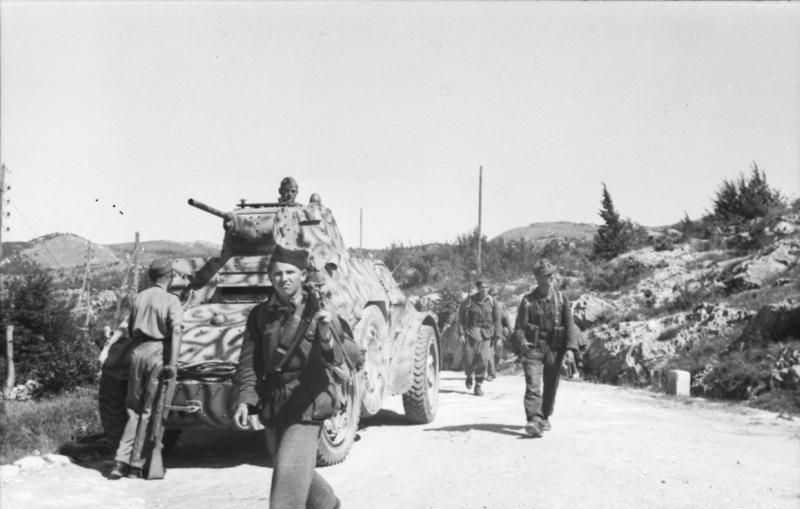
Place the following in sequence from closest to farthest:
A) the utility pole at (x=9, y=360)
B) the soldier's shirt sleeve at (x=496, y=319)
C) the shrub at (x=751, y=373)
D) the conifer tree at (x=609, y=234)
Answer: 1. the shrub at (x=751, y=373)
2. the soldier's shirt sleeve at (x=496, y=319)
3. the utility pole at (x=9, y=360)
4. the conifer tree at (x=609, y=234)

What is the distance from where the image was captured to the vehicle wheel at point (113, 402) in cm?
748

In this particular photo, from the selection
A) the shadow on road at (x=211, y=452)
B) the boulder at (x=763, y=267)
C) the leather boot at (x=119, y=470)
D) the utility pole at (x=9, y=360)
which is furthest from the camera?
the utility pole at (x=9, y=360)

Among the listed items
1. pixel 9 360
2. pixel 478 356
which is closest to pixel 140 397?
pixel 478 356

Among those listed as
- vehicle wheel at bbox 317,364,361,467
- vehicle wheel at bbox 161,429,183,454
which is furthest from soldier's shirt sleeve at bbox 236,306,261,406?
vehicle wheel at bbox 161,429,183,454

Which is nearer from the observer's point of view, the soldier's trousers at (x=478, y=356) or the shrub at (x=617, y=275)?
the soldier's trousers at (x=478, y=356)

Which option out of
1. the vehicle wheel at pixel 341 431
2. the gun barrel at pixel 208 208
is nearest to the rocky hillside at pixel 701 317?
the vehicle wheel at pixel 341 431

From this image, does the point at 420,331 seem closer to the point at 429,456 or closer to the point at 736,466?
the point at 429,456

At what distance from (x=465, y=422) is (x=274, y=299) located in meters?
5.86

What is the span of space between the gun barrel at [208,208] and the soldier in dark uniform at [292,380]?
416 cm

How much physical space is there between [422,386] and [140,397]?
11.7ft

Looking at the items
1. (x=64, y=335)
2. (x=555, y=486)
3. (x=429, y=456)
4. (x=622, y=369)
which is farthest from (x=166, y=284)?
(x=64, y=335)

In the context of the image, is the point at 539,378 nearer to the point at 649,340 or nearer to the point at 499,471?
the point at 499,471

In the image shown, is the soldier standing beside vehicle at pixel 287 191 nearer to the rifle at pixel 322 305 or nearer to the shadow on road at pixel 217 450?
the shadow on road at pixel 217 450

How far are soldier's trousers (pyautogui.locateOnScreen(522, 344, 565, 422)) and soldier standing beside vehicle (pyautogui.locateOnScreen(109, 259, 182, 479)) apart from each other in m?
3.69
